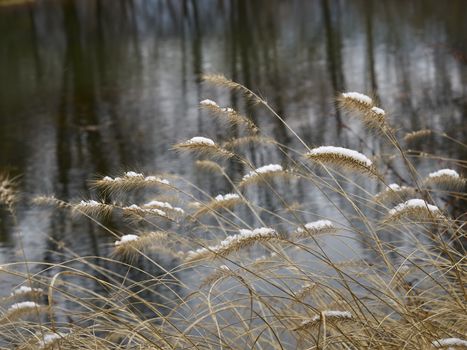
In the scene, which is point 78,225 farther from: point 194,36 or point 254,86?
point 194,36

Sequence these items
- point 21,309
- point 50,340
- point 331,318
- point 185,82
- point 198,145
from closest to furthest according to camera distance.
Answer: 1. point 331,318
2. point 50,340
3. point 198,145
4. point 21,309
5. point 185,82

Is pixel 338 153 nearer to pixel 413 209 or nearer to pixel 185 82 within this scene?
pixel 413 209

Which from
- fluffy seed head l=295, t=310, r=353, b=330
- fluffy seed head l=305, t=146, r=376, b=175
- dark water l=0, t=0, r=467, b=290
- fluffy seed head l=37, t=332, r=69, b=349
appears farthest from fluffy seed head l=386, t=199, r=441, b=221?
dark water l=0, t=0, r=467, b=290

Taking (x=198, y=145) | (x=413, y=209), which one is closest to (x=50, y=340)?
(x=198, y=145)

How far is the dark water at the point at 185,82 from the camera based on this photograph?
9.05 meters

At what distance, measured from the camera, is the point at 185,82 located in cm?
1416

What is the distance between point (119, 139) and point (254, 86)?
10.2 feet

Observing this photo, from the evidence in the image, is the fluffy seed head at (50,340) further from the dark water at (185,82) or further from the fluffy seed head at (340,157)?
the dark water at (185,82)

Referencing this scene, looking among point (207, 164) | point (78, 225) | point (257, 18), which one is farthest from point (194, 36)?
point (207, 164)

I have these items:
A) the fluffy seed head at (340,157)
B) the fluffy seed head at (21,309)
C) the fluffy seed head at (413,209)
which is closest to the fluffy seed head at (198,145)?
the fluffy seed head at (340,157)

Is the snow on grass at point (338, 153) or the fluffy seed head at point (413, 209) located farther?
the fluffy seed head at point (413, 209)

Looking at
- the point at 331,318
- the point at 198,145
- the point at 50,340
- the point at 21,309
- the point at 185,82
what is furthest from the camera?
the point at 185,82

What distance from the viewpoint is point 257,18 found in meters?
23.0

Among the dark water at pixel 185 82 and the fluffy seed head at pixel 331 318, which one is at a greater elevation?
the fluffy seed head at pixel 331 318
